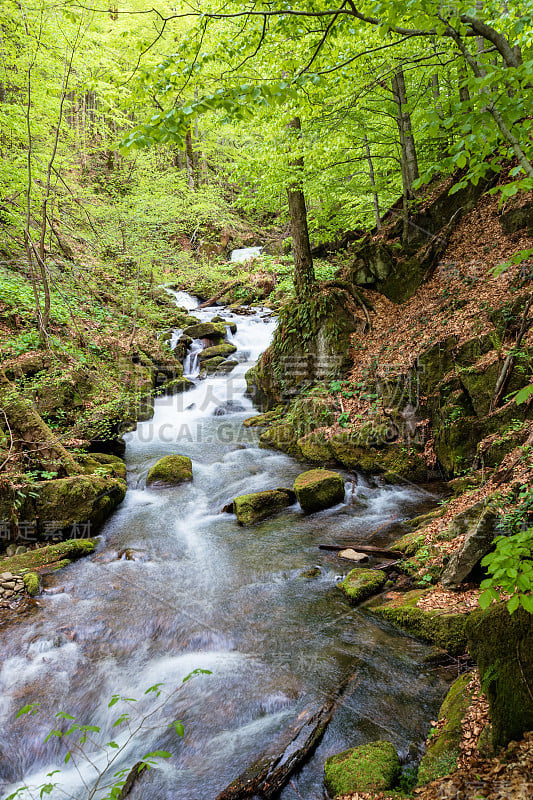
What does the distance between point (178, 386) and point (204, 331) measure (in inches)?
160

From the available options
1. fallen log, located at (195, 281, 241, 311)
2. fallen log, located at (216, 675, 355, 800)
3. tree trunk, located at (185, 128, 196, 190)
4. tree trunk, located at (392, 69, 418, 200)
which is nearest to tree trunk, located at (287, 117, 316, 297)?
tree trunk, located at (392, 69, 418, 200)

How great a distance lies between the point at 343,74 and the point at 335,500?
6.18 metres

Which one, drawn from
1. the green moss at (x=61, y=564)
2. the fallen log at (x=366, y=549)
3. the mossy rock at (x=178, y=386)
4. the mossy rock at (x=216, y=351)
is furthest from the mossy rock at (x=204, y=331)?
the fallen log at (x=366, y=549)

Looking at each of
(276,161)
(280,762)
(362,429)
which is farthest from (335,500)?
(276,161)

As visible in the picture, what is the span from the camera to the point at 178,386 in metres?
14.5

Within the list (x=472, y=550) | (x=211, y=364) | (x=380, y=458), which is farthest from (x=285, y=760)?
(x=211, y=364)

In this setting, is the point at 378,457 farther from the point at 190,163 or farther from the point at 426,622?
the point at 190,163

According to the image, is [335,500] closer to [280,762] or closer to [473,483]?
[473,483]

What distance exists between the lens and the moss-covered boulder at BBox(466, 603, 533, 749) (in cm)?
224

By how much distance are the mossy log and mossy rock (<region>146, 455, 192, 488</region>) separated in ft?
6.40

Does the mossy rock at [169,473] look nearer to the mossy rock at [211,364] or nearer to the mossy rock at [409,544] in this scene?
the mossy rock at [409,544]

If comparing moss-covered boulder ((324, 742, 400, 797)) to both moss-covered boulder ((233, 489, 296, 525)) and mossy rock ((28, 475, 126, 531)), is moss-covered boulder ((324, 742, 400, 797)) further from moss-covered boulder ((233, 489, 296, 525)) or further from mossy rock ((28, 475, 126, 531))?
mossy rock ((28, 475, 126, 531))

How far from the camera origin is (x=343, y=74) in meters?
4.05

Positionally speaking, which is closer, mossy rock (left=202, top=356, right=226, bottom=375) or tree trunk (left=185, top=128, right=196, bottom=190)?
mossy rock (left=202, top=356, right=226, bottom=375)
